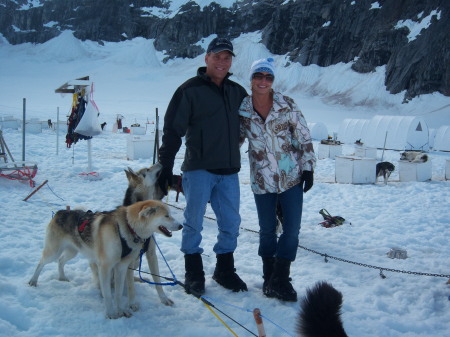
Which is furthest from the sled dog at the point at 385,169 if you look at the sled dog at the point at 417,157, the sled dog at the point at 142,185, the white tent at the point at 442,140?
the white tent at the point at 442,140

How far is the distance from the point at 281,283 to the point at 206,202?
85cm

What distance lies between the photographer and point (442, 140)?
18656 mm

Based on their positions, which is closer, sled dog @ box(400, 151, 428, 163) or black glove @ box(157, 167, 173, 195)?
black glove @ box(157, 167, 173, 195)

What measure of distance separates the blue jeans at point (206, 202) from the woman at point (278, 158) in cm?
22

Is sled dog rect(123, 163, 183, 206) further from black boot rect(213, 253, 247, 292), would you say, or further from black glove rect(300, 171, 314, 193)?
black glove rect(300, 171, 314, 193)

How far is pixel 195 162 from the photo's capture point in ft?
9.27

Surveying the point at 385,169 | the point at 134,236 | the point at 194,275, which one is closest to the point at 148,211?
the point at 134,236

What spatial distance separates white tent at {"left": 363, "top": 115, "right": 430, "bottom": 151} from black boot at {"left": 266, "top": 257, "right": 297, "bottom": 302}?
16.6 m

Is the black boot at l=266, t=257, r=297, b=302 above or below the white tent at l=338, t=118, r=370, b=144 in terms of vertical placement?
below

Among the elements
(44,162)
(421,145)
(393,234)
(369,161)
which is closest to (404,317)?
(393,234)

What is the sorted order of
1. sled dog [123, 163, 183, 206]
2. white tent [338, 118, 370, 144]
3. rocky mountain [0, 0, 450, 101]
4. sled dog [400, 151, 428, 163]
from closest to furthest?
sled dog [123, 163, 183, 206] → sled dog [400, 151, 428, 163] → white tent [338, 118, 370, 144] → rocky mountain [0, 0, 450, 101]

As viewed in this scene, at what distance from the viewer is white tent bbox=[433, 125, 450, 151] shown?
1842 cm

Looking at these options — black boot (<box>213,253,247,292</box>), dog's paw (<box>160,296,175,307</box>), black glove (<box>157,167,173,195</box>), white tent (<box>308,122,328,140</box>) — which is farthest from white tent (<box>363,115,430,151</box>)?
dog's paw (<box>160,296,175,307</box>)

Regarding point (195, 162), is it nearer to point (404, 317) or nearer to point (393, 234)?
point (404, 317)
